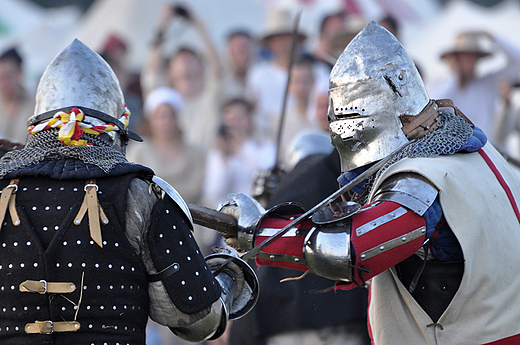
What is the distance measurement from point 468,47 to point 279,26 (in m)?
2.27

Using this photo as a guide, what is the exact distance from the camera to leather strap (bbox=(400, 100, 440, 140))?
3.24m

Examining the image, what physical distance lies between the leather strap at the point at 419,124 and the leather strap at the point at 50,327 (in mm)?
1737

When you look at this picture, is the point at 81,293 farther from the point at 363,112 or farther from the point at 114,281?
the point at 363,112

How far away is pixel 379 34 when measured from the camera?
133 inches

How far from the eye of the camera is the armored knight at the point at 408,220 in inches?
113

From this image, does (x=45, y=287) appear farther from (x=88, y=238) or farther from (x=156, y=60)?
(x=156, y=60)

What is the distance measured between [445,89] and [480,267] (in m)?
4.87

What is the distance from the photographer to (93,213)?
2674 millimetres

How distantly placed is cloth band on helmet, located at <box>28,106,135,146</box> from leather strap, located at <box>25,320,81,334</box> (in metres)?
0.74

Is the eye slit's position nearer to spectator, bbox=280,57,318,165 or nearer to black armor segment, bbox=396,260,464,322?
black armor segment, bbox=396,260,464,322

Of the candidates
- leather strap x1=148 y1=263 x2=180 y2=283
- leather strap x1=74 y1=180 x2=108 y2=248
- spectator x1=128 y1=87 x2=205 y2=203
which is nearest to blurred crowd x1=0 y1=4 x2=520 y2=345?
spectator x1=128 y1=87 x2=205 y2=203

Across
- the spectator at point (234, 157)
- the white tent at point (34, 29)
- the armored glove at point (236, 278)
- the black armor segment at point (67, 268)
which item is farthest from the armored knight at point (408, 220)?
the white tent at point (34, 29)

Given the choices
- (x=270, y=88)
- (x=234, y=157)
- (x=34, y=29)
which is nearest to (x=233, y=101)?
(x=270, y=88)

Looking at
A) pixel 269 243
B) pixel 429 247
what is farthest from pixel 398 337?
pixel 269 243
